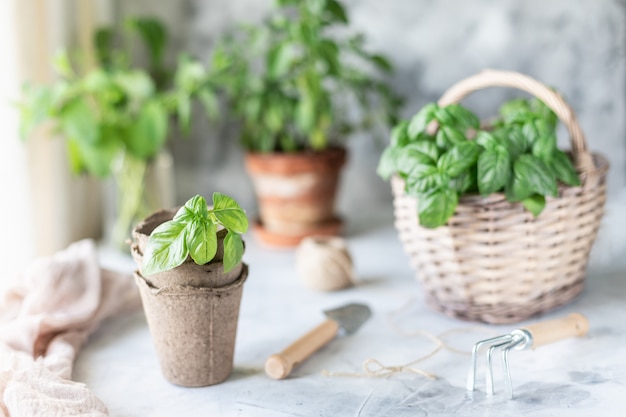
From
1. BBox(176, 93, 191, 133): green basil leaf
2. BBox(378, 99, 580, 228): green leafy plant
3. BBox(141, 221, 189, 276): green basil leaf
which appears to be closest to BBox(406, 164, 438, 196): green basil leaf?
BBox(378, 99, 580, 228): green leafy plant

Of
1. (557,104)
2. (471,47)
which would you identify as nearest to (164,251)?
(557,104)

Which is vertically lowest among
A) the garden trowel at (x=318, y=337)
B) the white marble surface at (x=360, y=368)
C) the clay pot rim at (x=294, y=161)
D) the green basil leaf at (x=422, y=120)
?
the white marble surface at (x=360, y=368)

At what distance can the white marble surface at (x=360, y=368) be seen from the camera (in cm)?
90

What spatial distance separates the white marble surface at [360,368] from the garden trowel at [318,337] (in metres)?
0.01

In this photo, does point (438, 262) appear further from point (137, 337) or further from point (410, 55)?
point (410, 55)

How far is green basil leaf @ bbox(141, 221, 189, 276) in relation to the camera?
0.85 meters

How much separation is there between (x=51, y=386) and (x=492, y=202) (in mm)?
595

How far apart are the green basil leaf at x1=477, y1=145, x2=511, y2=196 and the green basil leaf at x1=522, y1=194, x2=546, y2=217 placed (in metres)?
0.04

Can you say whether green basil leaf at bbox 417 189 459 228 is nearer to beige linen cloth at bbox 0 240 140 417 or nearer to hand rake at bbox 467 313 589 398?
hand rake at bbox 467 313 589 398

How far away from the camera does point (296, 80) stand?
4.83ft

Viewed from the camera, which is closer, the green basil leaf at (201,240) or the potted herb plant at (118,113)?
the green basil leaf at (201,240)

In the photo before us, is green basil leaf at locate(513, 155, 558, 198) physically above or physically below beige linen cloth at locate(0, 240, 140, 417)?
above

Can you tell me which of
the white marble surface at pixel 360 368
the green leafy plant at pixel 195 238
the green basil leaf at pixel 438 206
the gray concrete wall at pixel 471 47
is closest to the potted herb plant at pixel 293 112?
the gray concrete wall at pixel 471 47

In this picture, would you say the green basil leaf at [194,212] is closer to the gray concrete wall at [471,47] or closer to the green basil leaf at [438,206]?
the green basil leaf at [438,206]
